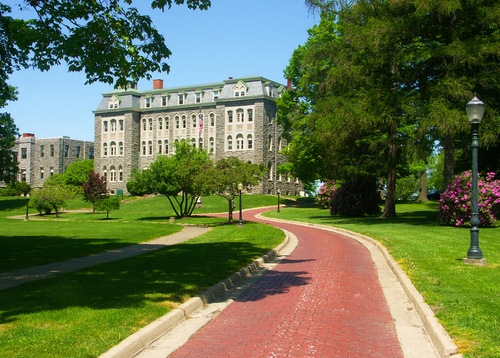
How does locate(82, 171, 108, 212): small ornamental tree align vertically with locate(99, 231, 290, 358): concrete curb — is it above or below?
above

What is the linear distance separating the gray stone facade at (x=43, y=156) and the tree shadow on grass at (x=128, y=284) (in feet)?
280

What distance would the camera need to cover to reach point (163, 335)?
24.4 ft

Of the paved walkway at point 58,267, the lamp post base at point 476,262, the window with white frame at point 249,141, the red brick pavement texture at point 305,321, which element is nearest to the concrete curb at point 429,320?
the red brick pavement texture at point 305,321

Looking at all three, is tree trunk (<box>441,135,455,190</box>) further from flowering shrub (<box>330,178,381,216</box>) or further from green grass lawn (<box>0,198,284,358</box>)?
green grass lawn (<box>0,198,284,358</box>)

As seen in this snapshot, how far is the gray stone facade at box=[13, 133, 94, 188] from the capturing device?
96250mm

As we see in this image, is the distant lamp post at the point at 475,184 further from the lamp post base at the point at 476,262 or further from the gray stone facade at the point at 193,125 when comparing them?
the gray stone facade at the point at 193,125

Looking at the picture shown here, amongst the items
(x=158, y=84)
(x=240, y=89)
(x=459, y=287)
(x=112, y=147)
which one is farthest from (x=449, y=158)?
(x=158, y=84)

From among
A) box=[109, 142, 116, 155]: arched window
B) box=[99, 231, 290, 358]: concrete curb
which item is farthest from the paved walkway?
box=[109, 142, 116, 155]: arched window

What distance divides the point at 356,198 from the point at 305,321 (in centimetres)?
3731

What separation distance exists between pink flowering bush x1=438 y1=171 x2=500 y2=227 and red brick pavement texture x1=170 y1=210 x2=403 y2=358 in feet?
54.3

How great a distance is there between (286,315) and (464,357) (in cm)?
322

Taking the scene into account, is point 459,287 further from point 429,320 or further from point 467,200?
point 467,200

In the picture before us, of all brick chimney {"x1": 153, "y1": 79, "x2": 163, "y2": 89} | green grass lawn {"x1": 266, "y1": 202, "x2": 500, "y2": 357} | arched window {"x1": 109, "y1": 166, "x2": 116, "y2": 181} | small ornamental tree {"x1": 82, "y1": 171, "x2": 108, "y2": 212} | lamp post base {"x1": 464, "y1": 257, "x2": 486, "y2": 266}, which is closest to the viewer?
green grass lawn {"x1": 266, "y1": 202, "x2": 500, "y2": 357}

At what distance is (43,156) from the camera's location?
9719 centimetres
